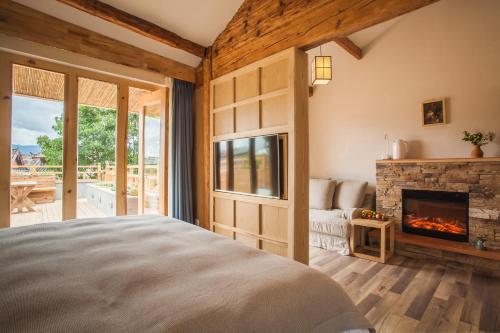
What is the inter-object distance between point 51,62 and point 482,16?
5279 mm

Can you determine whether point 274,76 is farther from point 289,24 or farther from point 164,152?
point 164,152

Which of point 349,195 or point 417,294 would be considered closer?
point 417,294

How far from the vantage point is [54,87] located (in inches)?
110

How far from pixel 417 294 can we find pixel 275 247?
4.55ft

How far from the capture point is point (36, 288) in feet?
2.90

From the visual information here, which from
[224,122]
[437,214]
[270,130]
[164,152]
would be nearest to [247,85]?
[224,122]

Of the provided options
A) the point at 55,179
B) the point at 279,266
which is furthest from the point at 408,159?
the point at 55,179

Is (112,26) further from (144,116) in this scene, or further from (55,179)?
(55,179)

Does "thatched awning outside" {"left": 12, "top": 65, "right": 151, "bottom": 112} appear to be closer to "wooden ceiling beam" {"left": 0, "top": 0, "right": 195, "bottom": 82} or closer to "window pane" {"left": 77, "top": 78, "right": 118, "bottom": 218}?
"window pane" {"left": 77, "top": 78, "right": 118, "bottom": 218}

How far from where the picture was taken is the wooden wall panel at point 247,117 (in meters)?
2.79

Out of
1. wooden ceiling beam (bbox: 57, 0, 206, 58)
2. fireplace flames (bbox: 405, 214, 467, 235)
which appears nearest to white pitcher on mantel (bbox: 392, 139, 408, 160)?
fireplace flames (bbox: 405, 214, 467, 235)

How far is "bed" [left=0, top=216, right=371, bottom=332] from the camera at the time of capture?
0.74 m

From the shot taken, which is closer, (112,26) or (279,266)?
(279,266)

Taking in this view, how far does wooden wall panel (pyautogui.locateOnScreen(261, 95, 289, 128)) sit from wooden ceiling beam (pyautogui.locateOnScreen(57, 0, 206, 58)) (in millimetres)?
1505
